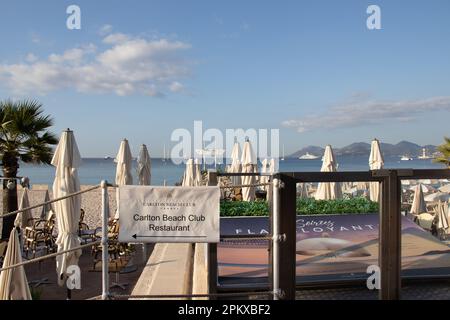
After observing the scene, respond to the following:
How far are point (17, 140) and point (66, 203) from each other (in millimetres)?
5824

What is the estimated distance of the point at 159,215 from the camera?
3285mm

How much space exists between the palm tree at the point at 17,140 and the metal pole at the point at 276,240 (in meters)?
10.2

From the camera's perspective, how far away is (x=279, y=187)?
329cm

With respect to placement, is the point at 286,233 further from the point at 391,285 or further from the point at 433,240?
the point at 433,240

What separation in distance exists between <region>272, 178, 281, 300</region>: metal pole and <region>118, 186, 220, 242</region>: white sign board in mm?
542

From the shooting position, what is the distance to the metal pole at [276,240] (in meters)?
3.29

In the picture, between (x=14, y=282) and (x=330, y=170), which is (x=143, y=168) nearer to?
(x=330, y=170)

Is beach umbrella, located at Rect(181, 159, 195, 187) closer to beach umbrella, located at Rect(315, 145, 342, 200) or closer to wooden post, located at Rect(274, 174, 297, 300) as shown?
beach umbrella, located at Rect(315, 145, 342, 200)

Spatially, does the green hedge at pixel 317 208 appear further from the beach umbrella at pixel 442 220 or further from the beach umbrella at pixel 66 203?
the beach umbrella at pixel 442 220

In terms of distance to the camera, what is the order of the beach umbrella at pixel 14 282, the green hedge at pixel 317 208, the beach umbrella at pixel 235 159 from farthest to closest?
the beach umbrella at pixel 235 159 < the green hedge at pixel 317 208 < the beach umbrella at pixel 14 282

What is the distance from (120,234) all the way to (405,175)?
9.45 ft

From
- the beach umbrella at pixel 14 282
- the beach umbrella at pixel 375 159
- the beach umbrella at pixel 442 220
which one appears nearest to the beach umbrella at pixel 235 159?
the beach umbrella at pixel 375 159

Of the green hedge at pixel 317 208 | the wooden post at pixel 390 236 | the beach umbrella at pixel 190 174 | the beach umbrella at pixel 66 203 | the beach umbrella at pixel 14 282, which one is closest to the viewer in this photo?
the wooden post at pixel 390 236

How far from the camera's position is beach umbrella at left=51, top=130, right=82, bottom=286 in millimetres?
7133
